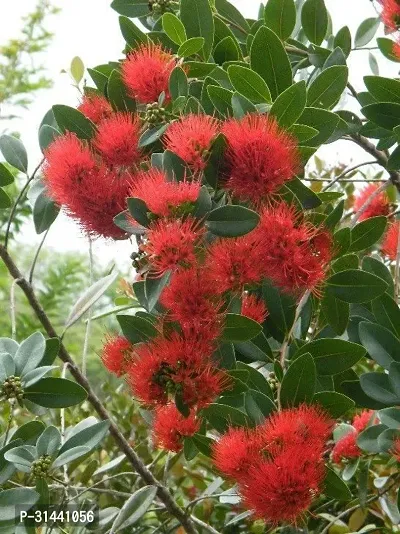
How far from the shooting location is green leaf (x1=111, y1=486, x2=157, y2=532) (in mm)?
980

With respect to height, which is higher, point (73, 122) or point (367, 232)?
point (73, 122)

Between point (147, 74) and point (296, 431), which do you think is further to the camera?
point (147, 74)

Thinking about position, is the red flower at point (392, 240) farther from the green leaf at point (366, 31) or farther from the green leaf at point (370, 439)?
the green leaf at point (366, 31)

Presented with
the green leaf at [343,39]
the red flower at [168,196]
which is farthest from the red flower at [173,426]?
the green leaf at [343,39]

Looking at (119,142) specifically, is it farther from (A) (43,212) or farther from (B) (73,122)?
(A) (43,212)

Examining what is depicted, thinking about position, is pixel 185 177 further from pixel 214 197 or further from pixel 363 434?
pixel 363 434

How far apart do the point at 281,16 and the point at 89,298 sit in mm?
488

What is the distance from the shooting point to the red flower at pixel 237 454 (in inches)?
30.1

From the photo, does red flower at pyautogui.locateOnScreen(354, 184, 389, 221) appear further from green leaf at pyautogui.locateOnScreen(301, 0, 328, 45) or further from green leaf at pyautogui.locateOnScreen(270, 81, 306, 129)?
green leaf at pyautogui.locateOnScreen(270, 81, 306, 129)

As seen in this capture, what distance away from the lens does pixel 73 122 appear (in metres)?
0.99

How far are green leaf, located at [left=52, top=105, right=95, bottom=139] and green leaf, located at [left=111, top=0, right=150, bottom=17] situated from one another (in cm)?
34

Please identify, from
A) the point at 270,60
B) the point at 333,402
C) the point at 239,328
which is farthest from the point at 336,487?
the point at 270,60

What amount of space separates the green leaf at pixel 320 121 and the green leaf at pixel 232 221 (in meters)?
0.20

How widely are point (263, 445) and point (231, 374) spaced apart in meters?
0.13
